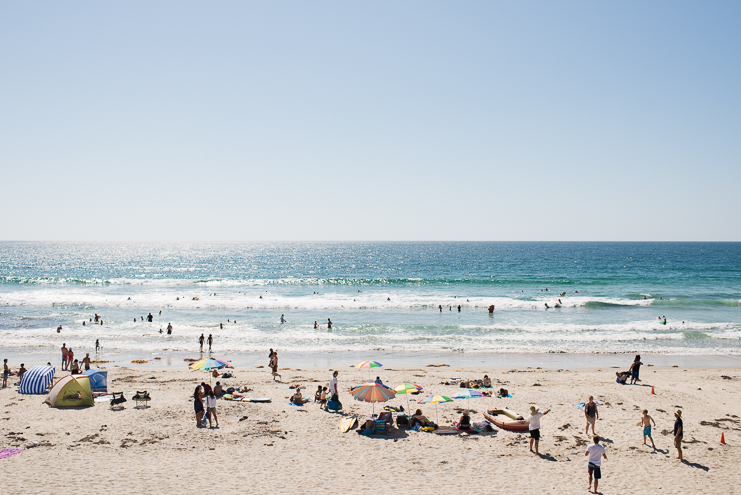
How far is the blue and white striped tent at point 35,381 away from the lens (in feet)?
58.6

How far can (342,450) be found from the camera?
13.0 meters

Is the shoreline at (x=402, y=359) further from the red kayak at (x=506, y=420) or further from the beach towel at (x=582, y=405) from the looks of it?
the red kayak at (x=506, y=420)

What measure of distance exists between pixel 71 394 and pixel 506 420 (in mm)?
16070

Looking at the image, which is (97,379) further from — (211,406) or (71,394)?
(211,406)

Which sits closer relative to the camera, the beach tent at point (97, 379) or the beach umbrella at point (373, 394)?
the beach umbrella at point (373, 394)

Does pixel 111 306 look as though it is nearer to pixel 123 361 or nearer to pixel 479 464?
pixel 123 361

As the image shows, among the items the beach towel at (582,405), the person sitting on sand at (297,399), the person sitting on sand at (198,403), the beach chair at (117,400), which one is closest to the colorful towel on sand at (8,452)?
the beach chair at (117,400)

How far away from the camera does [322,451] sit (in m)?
12.9

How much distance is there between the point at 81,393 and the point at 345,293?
4285 cm

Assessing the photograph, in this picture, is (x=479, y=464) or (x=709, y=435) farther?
(x=709, y=435)

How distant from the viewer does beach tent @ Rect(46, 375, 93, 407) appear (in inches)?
640


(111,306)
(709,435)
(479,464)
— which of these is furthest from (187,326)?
(709,435)

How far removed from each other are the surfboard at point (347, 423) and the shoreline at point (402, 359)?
10.4 meters

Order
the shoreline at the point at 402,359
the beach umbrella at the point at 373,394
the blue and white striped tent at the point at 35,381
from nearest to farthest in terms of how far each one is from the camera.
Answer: the beach umbrella at the point at 373,394
the blue and white striped tent at the point at 35,381
the shoreline at the point at 402,359
